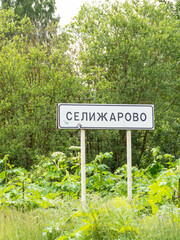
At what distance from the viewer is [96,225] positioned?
3250mm

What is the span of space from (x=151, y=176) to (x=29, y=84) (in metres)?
5.02

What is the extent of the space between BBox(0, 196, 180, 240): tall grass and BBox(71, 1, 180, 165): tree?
656 cm

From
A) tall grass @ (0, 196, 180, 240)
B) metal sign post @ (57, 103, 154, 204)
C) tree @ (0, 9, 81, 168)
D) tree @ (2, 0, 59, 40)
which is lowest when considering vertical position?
tall grass @ (0, 196, 180, 240)

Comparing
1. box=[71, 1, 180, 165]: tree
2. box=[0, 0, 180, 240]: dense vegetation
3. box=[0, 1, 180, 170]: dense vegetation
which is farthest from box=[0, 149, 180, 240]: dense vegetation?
box=[71, 1, 180, 165]: tree

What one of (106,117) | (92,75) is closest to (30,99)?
(92,75)

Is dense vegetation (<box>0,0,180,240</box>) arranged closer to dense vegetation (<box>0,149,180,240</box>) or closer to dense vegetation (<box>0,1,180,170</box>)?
dense vegetation (<box>0,1,180,170</box>)

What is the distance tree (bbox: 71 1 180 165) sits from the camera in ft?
35.3

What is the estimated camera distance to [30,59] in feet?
32.3

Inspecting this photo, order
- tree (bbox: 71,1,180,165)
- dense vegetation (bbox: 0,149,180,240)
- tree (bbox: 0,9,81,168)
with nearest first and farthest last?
dense vegetation (bbox: 0,149,180,240) < tree (bbox: 0,9,81,168) < tree (bbox: 71,1,180,165)

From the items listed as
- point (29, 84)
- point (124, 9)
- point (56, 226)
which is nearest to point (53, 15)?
point (124, 9)

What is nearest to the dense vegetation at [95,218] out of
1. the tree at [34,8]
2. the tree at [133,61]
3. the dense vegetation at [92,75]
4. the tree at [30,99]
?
the tree at [30,99]

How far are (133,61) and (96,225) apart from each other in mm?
8219

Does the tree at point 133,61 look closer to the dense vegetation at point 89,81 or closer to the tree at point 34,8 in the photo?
the dense vegetation at point 89,81

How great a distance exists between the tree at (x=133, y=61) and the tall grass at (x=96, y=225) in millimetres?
6561
